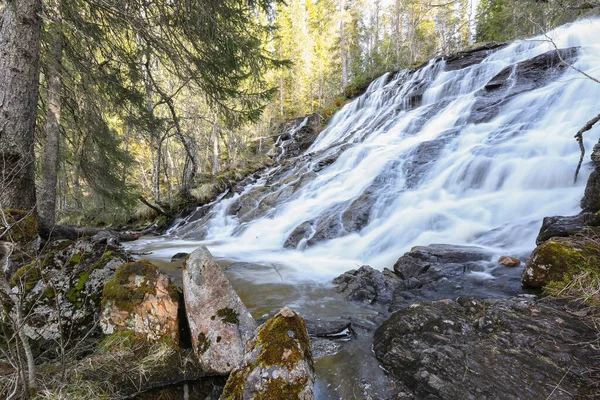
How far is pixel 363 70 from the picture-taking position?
2627 centimetres

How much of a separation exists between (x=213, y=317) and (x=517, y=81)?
14.6 m

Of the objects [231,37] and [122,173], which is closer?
[231,37]

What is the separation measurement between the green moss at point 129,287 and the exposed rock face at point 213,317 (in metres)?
0.34

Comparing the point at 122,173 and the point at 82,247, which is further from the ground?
the point at 122,173

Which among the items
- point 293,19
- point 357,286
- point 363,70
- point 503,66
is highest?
point 293,19

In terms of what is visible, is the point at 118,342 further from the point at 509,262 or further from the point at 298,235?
the point at 298,235

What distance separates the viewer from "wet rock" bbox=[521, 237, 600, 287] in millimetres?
3348

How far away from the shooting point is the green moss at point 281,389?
1.87 metres

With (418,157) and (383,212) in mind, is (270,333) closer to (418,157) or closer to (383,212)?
(383,212)

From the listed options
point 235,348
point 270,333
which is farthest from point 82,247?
point 270,333

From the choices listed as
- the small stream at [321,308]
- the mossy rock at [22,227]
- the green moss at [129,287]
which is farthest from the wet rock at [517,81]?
the mossy rock at [22,227]

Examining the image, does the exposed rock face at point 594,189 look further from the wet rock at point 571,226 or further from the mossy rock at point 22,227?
the mossy rock at point 22,227

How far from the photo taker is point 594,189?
4504 millimetres

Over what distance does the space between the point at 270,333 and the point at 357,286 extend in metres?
2.71
